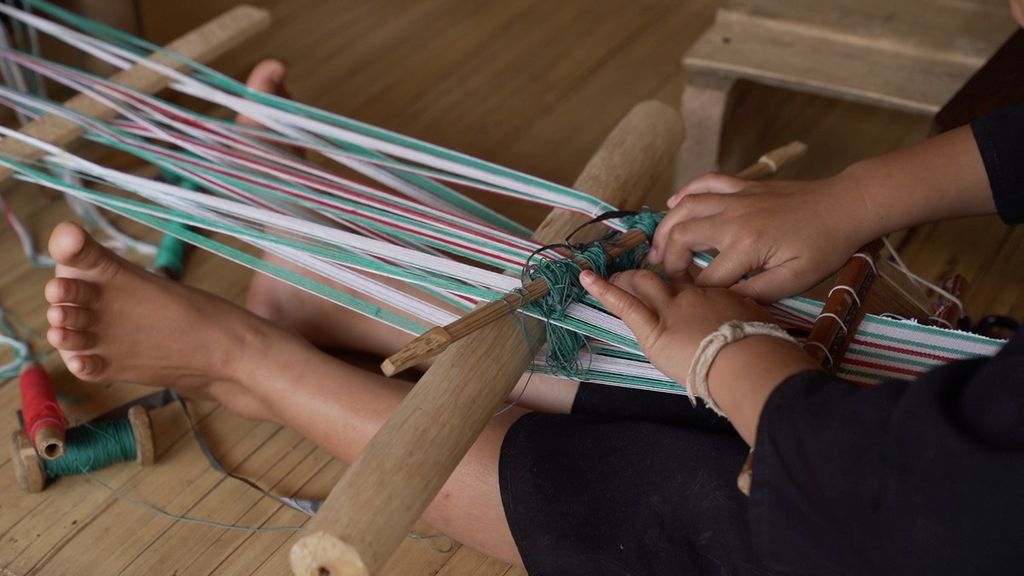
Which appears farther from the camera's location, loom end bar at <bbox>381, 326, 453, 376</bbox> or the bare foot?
the bare foot

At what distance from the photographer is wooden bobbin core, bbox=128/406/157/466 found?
1484 millimetres

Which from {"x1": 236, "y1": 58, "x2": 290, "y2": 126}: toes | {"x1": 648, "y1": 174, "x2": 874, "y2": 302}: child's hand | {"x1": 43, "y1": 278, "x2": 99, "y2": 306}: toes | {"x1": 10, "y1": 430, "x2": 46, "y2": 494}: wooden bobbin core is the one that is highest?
{"x1": 648, "y1": 174, "x2": 874, "y2": 302}: child's hand

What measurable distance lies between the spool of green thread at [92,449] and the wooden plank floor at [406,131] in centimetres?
2

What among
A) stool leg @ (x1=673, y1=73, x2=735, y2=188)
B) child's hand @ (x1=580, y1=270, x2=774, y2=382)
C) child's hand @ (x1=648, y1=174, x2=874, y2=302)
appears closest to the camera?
child's hand @ (x1=580, y1=270, x2=774, y2=382)

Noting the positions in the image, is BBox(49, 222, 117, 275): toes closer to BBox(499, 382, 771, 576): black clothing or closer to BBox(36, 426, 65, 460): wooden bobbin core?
BBox(36, 426, 65, 460): wooden bobbin core

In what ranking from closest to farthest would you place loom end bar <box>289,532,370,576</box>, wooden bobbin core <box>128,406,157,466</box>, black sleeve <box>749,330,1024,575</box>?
black sleeve <box>749,330,1024,575</box> → loom end bar <box>289,532,370,576</box> → wooden bobbin core <box>128,406,157,466</box>

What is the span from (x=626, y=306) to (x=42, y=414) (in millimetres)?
917

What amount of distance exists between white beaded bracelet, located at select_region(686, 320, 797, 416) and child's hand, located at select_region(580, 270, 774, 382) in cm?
2

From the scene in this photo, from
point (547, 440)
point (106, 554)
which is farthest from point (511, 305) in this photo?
point (106, 554)

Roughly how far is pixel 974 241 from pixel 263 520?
1.41 meters

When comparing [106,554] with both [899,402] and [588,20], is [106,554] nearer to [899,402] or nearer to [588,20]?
[899,402]

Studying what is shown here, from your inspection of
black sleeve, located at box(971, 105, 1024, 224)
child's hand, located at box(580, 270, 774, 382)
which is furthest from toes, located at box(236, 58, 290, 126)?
black sleeve, located at box(971, 105, 1024, 224)

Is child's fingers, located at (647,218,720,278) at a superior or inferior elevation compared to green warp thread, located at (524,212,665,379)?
superior

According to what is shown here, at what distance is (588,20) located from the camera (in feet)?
8.74
